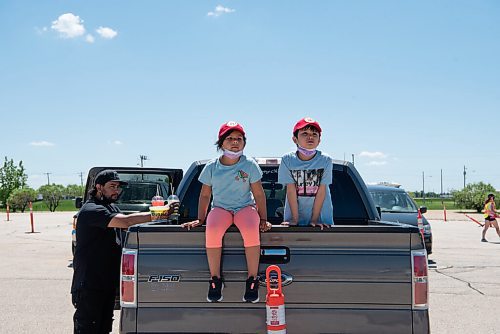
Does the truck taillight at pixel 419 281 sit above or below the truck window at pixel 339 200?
below

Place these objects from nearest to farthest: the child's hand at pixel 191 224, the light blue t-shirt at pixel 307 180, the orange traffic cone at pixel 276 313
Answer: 1. the orange traffic cone at pixel 276 313
2. the child's hand at pixel 191 224
3. the light blue t-shirt at pixel 307 180

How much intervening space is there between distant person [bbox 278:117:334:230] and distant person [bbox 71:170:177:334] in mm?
1057

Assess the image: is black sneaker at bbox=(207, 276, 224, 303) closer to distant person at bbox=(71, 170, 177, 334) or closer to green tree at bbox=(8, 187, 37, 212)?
distant person at bbox=(71, 170, 177, 334)

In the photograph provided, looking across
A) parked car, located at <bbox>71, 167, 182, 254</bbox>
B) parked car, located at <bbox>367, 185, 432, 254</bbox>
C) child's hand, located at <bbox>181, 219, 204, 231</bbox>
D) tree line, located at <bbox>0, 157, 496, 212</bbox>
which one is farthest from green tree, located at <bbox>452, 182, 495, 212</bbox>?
child's hand, located at <bbox>181, 219, 204, 231</bbox>

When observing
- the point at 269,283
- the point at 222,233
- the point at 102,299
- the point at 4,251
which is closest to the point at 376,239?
the point at 269,283

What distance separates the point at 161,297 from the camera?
3336 mm

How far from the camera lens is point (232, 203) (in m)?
3.87

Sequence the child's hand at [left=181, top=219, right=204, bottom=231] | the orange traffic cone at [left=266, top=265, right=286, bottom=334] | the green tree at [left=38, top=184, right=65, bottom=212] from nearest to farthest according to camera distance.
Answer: the orange traffic cone at [left=266, top=265, right=286, bottom=334] < the child's hand at [left=181, top=219, right=204, bottom=231] < the green tree at [left=38, top=184, right=65, bottom=212]

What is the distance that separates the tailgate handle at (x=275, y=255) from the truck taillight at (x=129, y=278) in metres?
0.79

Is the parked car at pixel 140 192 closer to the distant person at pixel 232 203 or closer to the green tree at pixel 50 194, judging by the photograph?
the distant person at pixel 232 203

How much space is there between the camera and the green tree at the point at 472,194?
49947 millimetres

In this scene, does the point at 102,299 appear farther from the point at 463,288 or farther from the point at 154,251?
the point at 463,288

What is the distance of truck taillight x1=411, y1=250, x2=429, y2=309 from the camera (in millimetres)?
3270

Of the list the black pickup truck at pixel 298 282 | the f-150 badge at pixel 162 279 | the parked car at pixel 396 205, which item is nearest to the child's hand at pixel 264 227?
the black pickup truck at pixel 298 282
